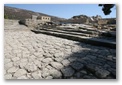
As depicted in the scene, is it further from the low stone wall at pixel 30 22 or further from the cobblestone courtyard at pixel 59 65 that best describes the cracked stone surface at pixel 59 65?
the low stone wall at pixel 30 22

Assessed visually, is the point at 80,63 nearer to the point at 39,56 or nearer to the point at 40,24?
the point at 39,56

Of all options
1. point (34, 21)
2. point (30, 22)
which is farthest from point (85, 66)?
point (34, 21)

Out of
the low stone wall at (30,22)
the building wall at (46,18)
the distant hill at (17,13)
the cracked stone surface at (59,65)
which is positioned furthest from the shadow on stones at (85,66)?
the building wall at (46,18)

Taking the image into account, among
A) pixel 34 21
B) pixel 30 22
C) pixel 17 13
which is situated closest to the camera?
pixel 17 13

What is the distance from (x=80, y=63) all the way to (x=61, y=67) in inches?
13.3

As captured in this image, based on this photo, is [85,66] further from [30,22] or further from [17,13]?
[30,22]

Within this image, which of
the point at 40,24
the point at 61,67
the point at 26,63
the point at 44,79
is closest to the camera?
the point at 44,79

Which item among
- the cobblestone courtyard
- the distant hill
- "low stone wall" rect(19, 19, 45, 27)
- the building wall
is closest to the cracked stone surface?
the cobblestone courtyard

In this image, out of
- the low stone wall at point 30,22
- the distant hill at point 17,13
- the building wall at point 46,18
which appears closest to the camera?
the distant hill at point 17,13

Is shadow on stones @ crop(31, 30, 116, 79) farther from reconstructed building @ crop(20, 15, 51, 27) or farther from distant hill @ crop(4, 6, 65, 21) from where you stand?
reconstructed building @ crop(20, 15, 51, 27)

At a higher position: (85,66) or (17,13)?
(17,13)

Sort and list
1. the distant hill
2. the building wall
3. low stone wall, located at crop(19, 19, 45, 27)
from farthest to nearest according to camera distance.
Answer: the building wall < low stone wall, located at crop(19, 19, 45, 27) < the distant hill

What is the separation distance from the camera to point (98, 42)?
10.6 feet
